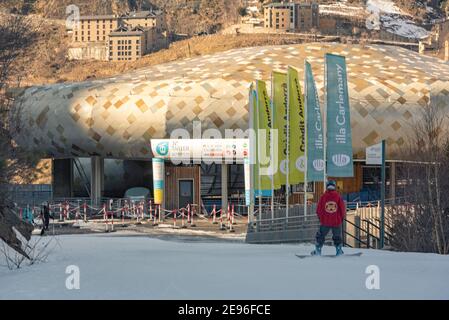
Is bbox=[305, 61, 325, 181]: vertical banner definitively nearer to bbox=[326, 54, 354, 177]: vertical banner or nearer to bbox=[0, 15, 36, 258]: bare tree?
bbox=[326, 54, 354, 177]: vertical banner

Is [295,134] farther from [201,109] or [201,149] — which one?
[201,109]

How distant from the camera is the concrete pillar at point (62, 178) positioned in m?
69.6

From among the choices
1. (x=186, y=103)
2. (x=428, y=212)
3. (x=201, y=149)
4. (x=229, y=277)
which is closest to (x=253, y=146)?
(x=428, y=212)

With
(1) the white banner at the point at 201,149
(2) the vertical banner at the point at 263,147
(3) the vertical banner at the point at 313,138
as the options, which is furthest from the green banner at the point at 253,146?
(1) the white banner at the point at 201,149

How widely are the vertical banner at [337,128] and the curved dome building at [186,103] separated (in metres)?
31.3

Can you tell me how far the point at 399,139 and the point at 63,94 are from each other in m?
21.1

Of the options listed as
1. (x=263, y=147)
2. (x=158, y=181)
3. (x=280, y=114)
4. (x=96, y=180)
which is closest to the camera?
(x=280, y=114)

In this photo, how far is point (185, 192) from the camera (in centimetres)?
5797

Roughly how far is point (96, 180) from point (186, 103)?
801 centimetres

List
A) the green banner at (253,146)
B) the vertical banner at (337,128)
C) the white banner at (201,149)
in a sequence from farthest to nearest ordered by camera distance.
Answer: the white banner at (201,149) → the green banner at (253,146) → the vertical banner at (337,128)

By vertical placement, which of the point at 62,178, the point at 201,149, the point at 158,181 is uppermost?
the point at 201,149

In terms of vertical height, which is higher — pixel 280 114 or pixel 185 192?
→ pixel 280 114

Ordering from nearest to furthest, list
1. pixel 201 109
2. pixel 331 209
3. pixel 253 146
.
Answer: pixel 331 209
pixel 253 146
pixel 201 109

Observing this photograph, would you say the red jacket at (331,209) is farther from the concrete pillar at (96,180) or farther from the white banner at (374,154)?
the concrete pillar at (96,180)
